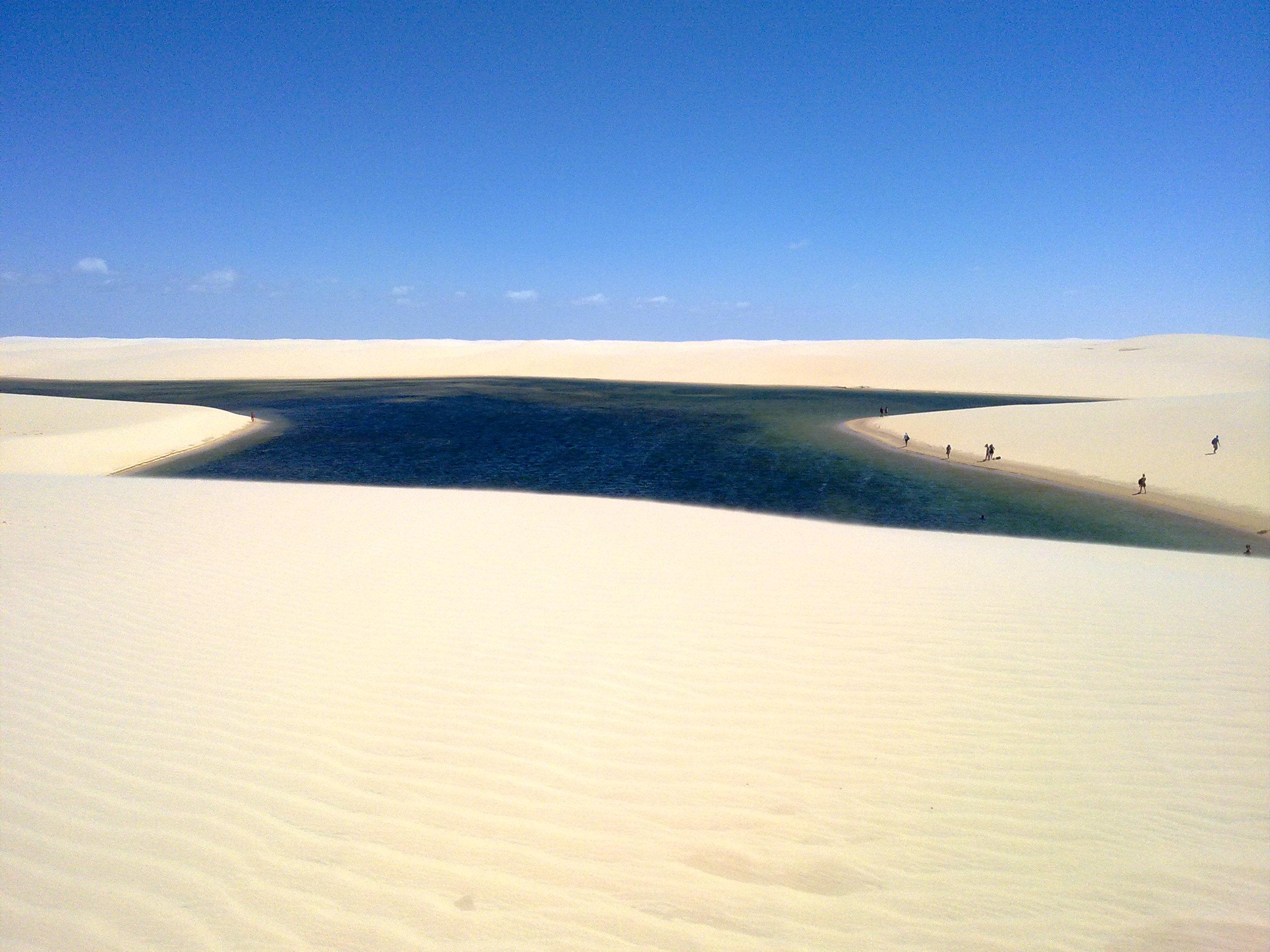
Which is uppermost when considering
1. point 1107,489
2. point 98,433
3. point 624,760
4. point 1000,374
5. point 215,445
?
point 1000,374

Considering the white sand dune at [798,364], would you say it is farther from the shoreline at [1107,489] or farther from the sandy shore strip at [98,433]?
the sandy shore strip at [98,433]

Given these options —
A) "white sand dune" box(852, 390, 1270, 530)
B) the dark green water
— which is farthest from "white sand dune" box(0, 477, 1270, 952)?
"white sand dune" box(852, 390, 1270, 530)

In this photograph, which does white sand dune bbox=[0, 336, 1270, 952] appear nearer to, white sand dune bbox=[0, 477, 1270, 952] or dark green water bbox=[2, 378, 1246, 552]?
white sand dune bbox=[0, 477, 1270, 952]

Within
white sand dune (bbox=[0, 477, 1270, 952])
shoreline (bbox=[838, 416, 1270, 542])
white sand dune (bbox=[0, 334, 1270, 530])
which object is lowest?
white sand dune (bbox=[0, 477, 1270, 952])

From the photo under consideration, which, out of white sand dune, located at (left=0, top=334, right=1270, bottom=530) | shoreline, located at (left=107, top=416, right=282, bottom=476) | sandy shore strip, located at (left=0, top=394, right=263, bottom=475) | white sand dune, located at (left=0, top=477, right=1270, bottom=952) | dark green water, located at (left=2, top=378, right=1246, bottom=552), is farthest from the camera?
shoreline, located at (left=107, top=416, right=282, bottom=476)

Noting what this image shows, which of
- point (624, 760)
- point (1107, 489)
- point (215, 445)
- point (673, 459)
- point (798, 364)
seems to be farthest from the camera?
point (798, 364)

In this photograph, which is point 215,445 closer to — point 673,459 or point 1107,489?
point 673,459

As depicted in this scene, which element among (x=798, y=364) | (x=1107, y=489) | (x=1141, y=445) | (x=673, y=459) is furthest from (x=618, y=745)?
(x=798, y=364)

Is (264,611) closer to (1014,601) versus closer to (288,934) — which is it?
(288,934)
